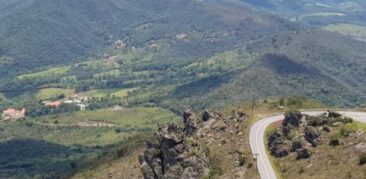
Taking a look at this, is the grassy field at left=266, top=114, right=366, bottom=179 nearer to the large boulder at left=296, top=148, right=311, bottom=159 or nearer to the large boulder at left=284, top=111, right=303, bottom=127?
the large boulder at left=296, top=148, right=311, bottom=159

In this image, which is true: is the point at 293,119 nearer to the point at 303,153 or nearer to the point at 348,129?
the point at 348,129

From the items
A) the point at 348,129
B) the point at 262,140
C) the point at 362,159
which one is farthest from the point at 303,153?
the point at 262,140

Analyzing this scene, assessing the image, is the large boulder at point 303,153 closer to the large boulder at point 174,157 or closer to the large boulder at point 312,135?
the large boulder at point 312,135

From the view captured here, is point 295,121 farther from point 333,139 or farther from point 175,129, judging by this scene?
point 175,129

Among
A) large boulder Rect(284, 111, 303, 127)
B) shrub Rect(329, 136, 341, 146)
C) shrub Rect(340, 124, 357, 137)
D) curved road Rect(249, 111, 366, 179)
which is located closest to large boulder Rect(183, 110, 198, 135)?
curved road Rect(249, 111, 366, 179)

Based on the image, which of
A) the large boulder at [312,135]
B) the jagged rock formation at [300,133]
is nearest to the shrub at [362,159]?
the jagged rock formation at [300,133]

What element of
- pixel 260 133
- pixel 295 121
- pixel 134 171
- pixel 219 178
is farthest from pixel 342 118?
pixel 134 171
